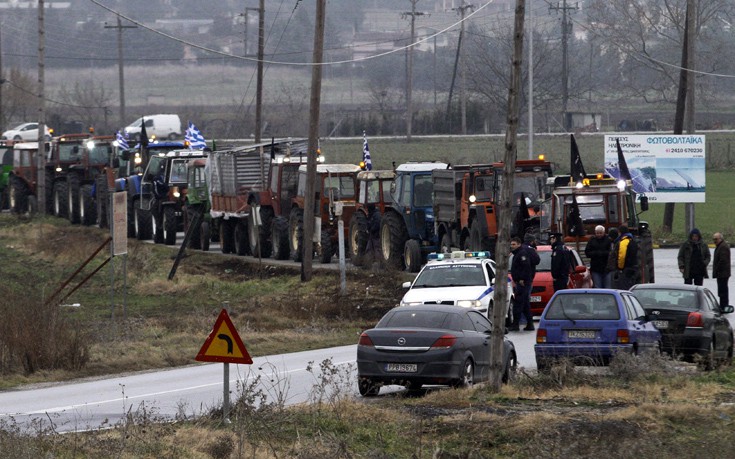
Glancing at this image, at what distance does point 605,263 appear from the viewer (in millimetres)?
26203

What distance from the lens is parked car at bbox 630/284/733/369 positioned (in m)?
19.9

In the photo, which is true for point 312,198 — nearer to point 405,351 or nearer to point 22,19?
point 405,351

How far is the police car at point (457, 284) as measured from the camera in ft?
79.0

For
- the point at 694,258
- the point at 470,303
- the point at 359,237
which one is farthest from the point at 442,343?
the point at 359,237

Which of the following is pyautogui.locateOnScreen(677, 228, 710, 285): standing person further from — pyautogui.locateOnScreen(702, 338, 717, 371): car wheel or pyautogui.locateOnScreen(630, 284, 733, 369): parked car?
pyautogui.locateOnScreen(702, 338, 717, 371): car wheel

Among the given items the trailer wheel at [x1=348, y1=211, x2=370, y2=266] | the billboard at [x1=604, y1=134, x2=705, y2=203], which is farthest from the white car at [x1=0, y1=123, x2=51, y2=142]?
the trailer wheel at [x1=348, y1=211, x2=370, y2=266]

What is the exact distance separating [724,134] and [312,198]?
6176cm

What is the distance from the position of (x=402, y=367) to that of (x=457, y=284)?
26.0 ft

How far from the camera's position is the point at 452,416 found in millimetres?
14586

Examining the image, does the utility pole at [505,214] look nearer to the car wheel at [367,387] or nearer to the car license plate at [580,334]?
the car wheel at [367,387]

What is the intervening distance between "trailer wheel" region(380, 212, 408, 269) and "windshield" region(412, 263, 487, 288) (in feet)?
29.0

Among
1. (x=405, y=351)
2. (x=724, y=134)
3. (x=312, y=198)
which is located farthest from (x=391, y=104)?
(x=405, y=351)

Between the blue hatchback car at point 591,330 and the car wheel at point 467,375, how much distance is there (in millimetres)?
1152

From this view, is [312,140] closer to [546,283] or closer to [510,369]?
[546,283]
